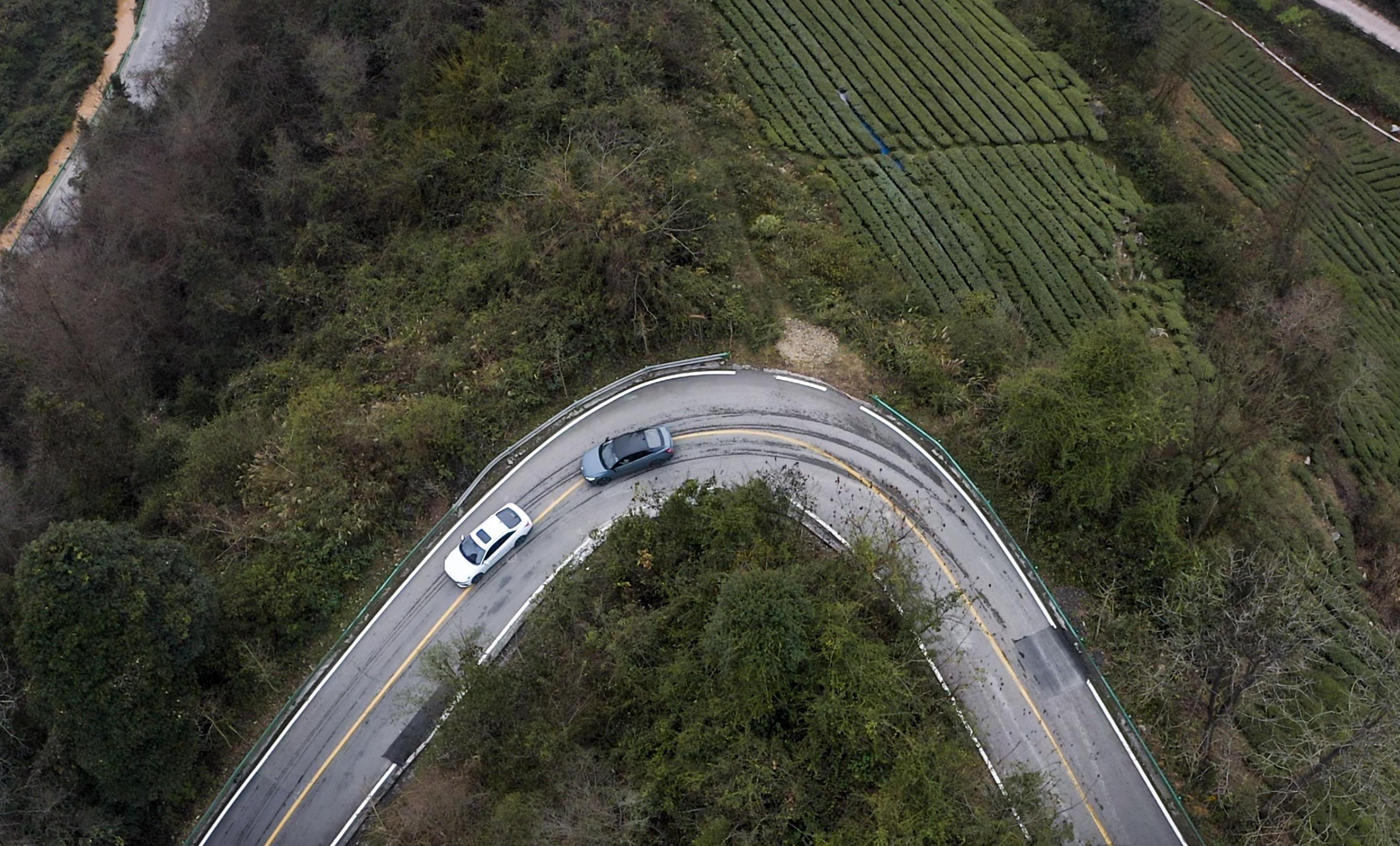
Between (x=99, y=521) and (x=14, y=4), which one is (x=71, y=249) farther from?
(x=14, y=4)

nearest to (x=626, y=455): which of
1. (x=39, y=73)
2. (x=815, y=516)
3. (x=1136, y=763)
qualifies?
(x=815, y=516)

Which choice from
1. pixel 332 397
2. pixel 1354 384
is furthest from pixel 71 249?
pixel 1354 384

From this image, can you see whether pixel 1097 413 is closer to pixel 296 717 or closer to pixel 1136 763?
pixel 1136 763

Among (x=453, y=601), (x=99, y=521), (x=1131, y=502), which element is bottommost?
(x=99, y=521)

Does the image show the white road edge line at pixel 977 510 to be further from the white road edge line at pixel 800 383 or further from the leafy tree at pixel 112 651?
the leafy tree at pixel 112 651

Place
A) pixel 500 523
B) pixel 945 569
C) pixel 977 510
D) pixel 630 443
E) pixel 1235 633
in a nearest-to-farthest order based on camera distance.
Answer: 1. pixel 1235 633
2. pixel 945 569
3. pixel 500 523
4. pixel 977 510
5. pixel 630 443
